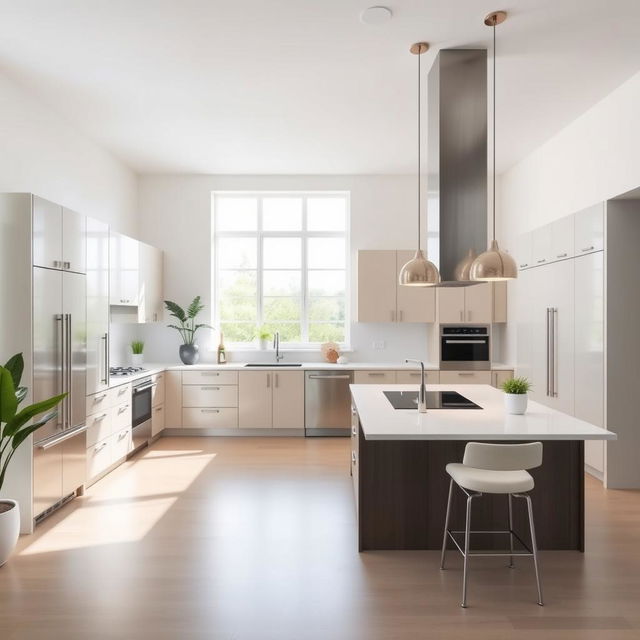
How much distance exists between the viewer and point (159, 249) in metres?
6.71

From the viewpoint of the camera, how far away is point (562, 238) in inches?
189

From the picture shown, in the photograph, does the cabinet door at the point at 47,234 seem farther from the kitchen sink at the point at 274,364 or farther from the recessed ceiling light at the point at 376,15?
the kitchen sink at the point at 274,364

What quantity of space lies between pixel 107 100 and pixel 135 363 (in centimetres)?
299

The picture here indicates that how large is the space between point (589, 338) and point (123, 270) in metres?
4.36

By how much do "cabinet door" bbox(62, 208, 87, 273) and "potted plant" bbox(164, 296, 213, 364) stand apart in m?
2.25

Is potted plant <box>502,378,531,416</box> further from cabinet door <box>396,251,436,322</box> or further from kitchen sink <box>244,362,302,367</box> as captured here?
kitchen sink <box>244,362,302,367</box>

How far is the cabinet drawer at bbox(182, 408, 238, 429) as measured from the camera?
6.18 m

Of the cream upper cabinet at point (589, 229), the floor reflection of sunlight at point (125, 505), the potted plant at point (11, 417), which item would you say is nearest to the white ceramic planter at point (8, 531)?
the potted plant at point (11, 417)

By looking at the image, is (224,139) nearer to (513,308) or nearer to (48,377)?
(48,377)

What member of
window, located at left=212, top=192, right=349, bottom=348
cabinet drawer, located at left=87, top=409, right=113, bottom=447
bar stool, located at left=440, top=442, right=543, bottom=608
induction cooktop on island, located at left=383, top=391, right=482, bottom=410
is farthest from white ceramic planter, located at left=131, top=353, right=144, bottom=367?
bar stool, located at left=440, top=442, right=543, bottom=608

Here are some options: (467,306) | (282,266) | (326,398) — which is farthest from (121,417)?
(467,306)

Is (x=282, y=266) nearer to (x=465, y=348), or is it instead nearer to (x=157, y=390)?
(x=157, y=390)

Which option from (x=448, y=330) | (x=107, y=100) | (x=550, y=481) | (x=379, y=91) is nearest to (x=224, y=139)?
(x=107, y=100)

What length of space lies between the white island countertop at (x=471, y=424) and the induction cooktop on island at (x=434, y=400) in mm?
76
